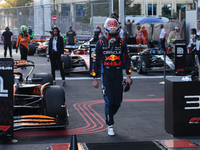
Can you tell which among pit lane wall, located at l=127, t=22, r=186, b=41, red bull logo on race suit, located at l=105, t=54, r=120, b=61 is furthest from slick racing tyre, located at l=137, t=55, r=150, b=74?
pit lane wall, located at l=127, t=22, r=186, b=41

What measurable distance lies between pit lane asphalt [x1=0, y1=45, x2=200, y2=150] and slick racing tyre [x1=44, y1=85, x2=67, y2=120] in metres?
0.29

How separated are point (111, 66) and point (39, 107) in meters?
1.37

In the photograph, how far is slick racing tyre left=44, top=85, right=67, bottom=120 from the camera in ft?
20.2

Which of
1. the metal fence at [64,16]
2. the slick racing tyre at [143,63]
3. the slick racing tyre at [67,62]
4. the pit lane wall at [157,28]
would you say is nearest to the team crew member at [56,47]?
the slick racing tyre at [67,62]

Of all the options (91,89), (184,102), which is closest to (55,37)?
(91,89)

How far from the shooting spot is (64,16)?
98.9 ft

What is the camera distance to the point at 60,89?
21.4 ft

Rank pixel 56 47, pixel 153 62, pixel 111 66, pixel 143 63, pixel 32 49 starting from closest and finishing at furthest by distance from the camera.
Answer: pixel 111 66
pixel 56 47
pixel 143 63
pixel 153 62
pixel 32 49

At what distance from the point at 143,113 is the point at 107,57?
6.42 feet

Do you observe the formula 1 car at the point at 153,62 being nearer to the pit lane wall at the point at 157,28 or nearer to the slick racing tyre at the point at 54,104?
the slick racing tyre at the point at 54,104

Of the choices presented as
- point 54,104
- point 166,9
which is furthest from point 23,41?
point 166,9

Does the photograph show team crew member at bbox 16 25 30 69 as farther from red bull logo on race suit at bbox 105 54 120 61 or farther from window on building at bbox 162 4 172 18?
window on building at bbox 162 4 172 18

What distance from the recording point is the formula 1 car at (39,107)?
588cm

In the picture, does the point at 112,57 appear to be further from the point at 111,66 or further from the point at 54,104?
the point at 54,104
